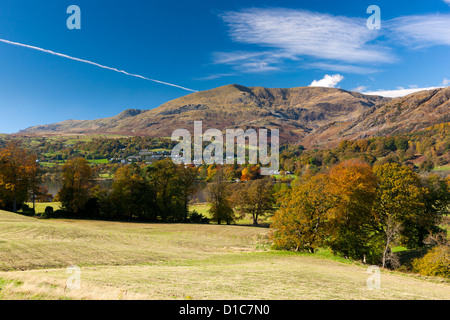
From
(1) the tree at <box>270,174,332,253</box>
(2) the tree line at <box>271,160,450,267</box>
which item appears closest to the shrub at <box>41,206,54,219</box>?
(2) the tree line at <box>271,160,450,267</box>

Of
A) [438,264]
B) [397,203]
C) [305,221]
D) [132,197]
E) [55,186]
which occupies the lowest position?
[438,264]

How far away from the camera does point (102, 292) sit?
28.6 ft

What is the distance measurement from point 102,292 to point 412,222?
39.9 meters

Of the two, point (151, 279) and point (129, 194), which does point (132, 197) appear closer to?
point (129, 194)

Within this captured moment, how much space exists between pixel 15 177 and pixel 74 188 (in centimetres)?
1115

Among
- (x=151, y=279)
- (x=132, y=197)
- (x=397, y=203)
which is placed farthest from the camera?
(x=132, y=197)

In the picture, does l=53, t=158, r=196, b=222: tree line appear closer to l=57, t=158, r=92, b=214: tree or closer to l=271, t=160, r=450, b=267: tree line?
l=57, t=158, r=92, b=214: tree

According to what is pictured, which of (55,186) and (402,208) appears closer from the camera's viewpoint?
(402,208)

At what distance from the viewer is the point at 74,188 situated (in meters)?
51.4

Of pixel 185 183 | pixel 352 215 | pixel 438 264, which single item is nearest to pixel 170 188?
→ pixel 185 183

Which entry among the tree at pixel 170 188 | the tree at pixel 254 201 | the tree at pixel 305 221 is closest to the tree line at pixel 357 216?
the tree at pixel 305 221

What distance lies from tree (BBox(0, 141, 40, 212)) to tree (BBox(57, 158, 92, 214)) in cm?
745
